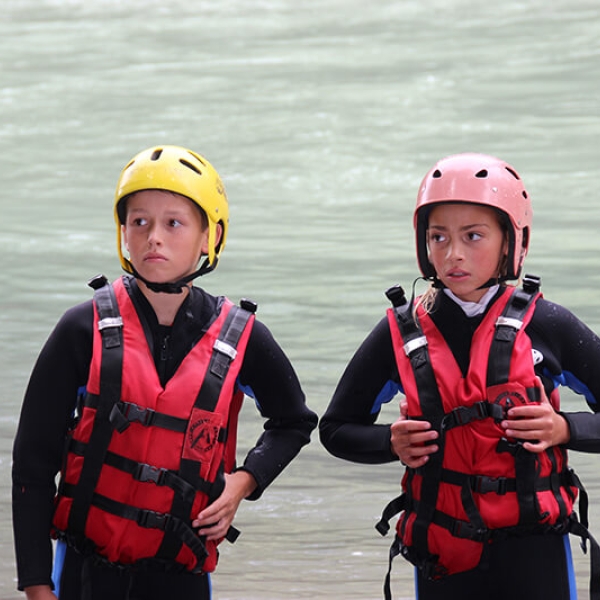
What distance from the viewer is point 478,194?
368 cm

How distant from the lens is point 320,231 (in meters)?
12.9

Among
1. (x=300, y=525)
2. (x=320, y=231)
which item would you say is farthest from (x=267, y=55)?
(x=300, y=525)

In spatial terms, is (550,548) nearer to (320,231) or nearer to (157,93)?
(320,231)

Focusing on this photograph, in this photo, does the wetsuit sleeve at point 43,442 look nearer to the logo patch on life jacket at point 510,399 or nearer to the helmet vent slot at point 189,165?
the helmet vent slot at point 189,165

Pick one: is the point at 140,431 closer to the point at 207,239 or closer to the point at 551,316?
the point at 207,239

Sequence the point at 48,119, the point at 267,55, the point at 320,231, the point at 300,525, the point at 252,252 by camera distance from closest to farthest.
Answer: the point at 300,525 < the point at 252,252 < the point at 320,231 < the point at 48,119 < the point at 267,55

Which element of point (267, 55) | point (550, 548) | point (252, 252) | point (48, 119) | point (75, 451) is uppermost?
point (267, 55)

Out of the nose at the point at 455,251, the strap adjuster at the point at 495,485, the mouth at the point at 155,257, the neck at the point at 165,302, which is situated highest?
the nose at the point at 455,251

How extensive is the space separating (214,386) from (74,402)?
0.32m

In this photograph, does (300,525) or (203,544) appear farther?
(300,525)

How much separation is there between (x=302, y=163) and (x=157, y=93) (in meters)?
4.47

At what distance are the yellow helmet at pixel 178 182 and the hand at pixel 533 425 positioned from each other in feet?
2.61

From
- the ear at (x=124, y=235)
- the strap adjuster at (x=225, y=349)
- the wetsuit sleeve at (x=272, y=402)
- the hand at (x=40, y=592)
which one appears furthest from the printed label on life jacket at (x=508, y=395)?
the hand at (x=40, y=592)

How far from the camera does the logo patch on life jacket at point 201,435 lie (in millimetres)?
3531
